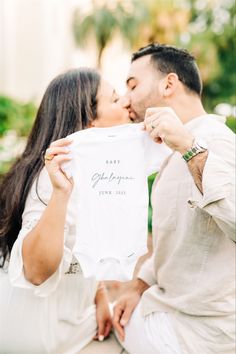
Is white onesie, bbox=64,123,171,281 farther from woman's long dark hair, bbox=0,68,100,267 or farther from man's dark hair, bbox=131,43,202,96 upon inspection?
man's dark hair, bbox=131,43,202,96

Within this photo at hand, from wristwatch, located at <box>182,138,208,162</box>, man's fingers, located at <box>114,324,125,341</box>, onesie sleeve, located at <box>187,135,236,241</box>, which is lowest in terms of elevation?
man's fingers, located at <box>114,324,125,341</box>

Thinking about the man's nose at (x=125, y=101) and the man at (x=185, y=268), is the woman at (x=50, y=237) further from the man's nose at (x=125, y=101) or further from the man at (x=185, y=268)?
the man at (x=185, y=268)

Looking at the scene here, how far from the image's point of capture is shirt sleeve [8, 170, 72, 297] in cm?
216

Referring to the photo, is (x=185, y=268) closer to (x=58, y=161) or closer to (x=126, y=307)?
(x=126, y=307)

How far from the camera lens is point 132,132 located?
2.16m

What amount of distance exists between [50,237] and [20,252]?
0.17m

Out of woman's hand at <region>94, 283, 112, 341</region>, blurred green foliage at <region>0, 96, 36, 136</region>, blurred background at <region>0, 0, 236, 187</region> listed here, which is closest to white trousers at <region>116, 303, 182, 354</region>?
woman's hand at <region>94, 283, 112, 341</region>

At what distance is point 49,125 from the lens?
2.51 metres

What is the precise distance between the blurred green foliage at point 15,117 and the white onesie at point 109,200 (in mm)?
4686

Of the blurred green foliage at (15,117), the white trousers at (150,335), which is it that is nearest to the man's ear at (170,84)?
the white trousers at (150,335)

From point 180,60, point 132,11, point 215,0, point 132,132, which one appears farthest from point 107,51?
point 132,132

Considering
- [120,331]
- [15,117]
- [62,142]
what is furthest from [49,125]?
[15,117]

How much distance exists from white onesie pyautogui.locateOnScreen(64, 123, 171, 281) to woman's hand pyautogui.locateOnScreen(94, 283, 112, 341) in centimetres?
60

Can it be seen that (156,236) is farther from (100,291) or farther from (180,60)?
(180,60)
